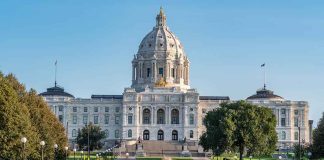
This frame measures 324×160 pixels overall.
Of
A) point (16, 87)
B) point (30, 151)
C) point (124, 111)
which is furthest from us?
point (124, 111)

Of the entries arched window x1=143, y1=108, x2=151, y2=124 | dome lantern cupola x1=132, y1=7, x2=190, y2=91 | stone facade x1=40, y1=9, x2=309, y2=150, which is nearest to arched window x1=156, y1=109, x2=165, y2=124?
stone facade x1=40, y1=9, x2=309, y2=150

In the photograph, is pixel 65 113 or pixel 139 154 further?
pixel 65 113

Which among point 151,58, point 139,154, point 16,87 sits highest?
point 151,58

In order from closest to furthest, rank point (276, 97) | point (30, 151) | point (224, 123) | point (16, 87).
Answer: point (30, 151), point (16, 87), point (224, 123), point (276, 97)

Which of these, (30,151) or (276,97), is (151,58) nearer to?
(276,97)

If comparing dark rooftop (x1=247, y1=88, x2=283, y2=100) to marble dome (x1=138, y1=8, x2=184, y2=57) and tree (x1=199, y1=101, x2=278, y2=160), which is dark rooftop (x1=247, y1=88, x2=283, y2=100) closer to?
marble dome (x1=138, y1=8, x2=184, y2=57)

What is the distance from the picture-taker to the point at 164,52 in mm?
166000

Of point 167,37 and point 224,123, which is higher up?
point 167,37

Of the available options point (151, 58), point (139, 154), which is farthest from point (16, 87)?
point (151, 58)

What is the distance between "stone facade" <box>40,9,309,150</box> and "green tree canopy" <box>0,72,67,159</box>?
7553cm

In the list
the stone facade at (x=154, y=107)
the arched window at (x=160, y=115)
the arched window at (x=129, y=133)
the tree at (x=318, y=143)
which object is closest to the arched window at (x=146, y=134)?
the stone facade at (x=154, y=107)

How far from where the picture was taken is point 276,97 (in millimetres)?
164875

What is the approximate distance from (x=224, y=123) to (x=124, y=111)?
62.4m

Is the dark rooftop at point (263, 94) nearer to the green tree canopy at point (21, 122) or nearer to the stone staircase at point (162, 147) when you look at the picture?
the stone staircase at point (162, 147)
